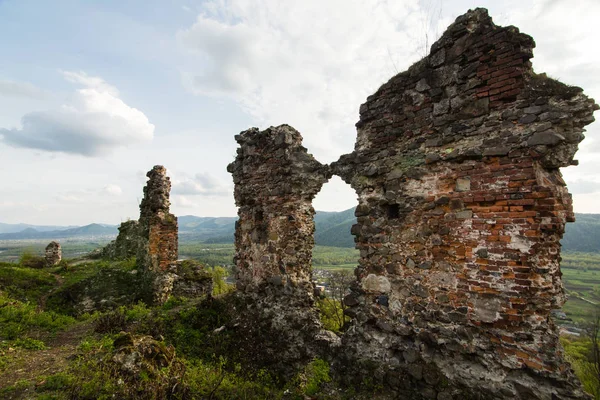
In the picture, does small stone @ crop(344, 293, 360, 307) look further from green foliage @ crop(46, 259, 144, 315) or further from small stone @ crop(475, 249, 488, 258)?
green foliage @ crop(46, 259, 144, 315)

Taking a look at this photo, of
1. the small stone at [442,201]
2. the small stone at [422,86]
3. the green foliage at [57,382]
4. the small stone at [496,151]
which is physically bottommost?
the green foliage at [57,382]

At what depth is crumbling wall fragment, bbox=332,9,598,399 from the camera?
3.54 metres

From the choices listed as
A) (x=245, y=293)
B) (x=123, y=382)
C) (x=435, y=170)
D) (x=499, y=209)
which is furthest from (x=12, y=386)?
(x=499, y=209)

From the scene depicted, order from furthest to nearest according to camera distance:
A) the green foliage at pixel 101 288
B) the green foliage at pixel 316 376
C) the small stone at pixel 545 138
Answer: the green foliage at pixel 101 288, the green foliage at pixel 316 376, the small stone at pixel 545 138

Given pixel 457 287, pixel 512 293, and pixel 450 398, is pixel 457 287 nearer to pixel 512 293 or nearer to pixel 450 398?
pixel 512 293

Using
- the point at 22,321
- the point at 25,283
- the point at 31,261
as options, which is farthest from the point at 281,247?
the point at 31,261

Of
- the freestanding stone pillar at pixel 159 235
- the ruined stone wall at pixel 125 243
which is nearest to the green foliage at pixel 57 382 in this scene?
the freestanding stone pillar at pixel 159 235

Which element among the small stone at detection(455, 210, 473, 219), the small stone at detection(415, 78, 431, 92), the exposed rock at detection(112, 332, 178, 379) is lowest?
the exposed rock at detection(112, 332, 178, 379)

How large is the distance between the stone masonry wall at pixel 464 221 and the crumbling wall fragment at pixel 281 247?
0.98 m

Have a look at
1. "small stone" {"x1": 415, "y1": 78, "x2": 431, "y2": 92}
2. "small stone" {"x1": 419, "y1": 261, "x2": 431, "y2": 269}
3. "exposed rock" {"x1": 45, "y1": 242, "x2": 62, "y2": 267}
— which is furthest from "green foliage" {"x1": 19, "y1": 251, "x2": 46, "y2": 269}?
"small stone" {"x1": 415, "y1": 78, "x2": 431, "y2": 92}

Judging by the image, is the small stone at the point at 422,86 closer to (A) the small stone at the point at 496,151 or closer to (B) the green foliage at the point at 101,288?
(A) the small stone at the point at 496,151

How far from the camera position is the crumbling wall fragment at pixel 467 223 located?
3541 millimetres

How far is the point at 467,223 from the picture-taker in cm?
402

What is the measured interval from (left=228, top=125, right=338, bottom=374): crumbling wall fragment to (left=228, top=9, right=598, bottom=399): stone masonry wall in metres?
0.98
